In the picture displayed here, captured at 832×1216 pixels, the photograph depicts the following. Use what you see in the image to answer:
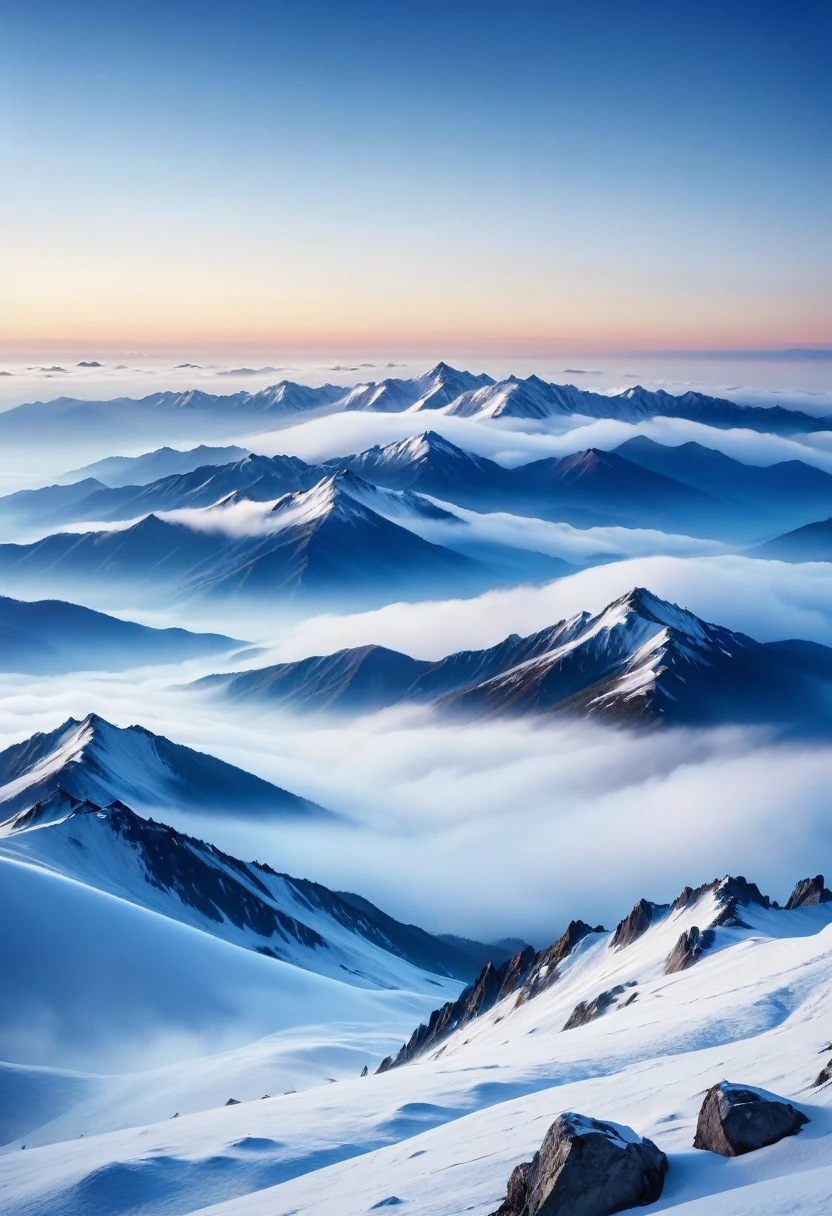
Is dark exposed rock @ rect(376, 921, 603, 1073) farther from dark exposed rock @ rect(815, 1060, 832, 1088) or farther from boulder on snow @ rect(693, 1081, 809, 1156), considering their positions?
boulder on snow @ rect(693, 1081, 809, 1156)

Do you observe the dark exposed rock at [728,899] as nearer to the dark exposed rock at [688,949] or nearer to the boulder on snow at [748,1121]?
the dark exposed rock at [688,949]

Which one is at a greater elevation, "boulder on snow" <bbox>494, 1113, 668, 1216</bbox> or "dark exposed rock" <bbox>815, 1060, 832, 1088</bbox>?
"boulder on snow" <bbox>494, 1113, 668, 1216</bbox>

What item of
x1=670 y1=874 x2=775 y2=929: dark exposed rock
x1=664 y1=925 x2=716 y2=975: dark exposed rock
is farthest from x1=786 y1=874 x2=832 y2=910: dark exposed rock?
x1=664 y1=925 x2=716 y2=975: dark exposed rock

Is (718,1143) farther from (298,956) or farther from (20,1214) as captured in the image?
(298,956)

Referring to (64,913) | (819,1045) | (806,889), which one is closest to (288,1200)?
(819,1045)

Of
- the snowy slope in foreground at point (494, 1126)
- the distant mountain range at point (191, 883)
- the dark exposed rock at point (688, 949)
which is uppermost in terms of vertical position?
the snowy slope in foreground at point (494, 1126)

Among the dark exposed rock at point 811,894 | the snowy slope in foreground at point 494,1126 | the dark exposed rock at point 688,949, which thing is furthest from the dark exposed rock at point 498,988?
the snowy slope in foreground at point 494,1126
